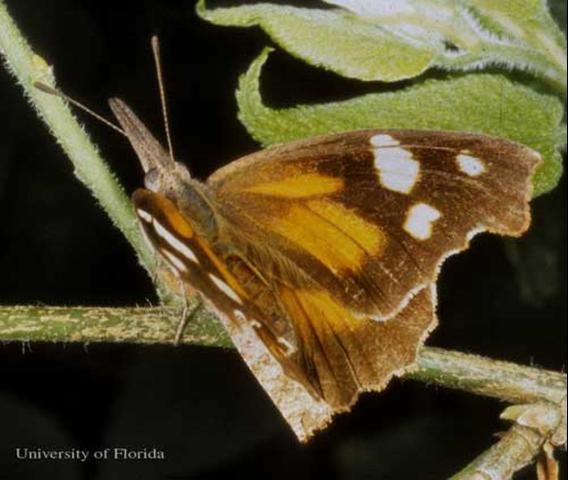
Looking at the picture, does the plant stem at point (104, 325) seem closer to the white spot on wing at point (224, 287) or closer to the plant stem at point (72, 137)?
the plant stem at point (72, 137)

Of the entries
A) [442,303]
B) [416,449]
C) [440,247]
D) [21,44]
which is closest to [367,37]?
[440,247]

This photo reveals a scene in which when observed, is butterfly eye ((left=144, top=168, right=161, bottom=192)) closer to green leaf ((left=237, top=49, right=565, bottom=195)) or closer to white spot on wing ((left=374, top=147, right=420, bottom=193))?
green leaf ((left=237, top=49, right=565, bottom=195))

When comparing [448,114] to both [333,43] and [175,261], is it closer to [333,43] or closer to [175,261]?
[333,43]

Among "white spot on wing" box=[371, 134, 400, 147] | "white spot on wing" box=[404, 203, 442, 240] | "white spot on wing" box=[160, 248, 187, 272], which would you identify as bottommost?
"white spot on wing" box=[404, 203, 442, 240]

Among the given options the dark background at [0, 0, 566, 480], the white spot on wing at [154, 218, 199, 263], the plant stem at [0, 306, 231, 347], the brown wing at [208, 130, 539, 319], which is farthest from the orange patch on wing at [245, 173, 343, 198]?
the dark background at [0, 0, 566, 480]

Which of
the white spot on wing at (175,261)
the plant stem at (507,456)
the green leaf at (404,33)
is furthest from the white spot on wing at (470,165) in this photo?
the white spot on wing at (175,261)

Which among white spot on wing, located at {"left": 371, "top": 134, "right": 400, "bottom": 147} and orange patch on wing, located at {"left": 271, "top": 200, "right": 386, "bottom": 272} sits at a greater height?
white spot on wing, located at {"left": 371, "top": 134, "right": 400, "bottom": 147}

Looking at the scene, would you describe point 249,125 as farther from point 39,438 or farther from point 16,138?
point 16,138
